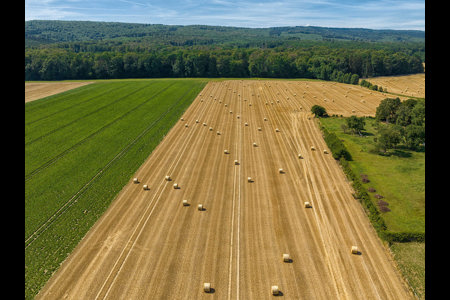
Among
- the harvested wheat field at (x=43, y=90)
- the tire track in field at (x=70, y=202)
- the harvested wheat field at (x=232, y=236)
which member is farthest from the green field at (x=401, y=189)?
the harvested wheat field at (x=43, y=90)

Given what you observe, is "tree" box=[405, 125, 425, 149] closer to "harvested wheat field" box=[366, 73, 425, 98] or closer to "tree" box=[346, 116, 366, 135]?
"tree" box=[346, 116, 366, 135]

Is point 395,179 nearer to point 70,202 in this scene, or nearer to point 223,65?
point 70,202

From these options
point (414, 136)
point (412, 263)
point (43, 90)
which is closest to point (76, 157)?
point (412, 263)

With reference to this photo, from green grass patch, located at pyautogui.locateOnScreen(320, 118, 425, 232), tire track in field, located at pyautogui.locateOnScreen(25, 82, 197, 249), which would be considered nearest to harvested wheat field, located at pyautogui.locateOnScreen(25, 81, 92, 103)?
tire track in field, located at pyautogui.locateOnScreen(25, 82, 197, 249)

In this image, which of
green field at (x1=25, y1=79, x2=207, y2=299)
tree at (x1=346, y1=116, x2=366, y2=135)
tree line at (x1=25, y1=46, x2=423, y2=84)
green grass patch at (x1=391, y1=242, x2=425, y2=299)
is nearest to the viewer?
green grass patch at (x1=391, y1=242, x2=425, y2=299)
